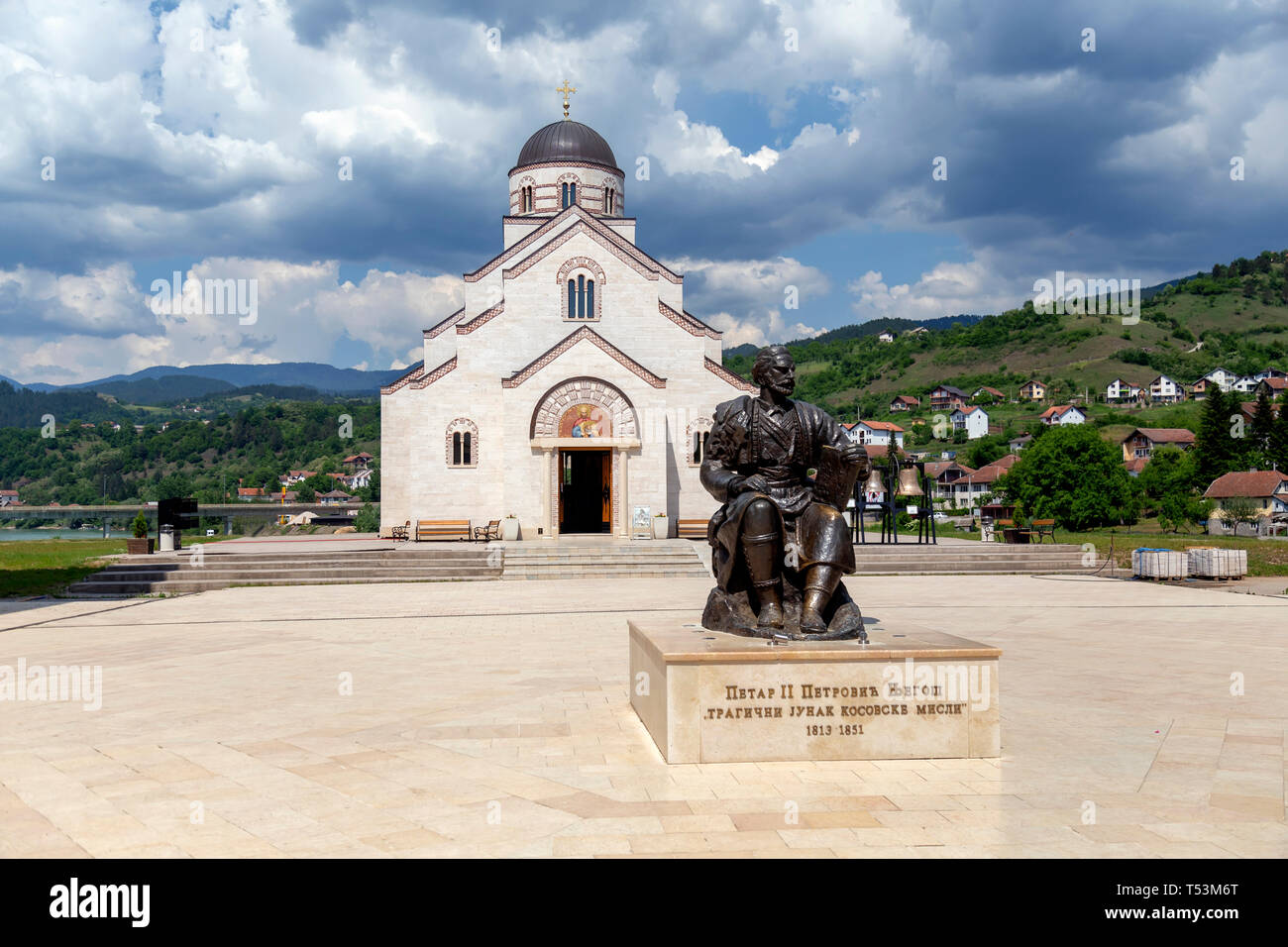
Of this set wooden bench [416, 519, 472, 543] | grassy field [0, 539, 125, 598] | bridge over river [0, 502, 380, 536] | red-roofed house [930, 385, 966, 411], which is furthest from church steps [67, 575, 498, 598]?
red-roofed house [930, 385, 966, 411]

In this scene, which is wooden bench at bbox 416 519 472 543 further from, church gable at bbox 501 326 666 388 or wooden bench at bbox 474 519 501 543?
church gable at bbox 501 326 666 388

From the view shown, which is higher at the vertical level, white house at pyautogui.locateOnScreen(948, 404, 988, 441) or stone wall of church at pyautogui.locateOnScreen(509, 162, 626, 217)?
stone wall of church at pyautogui.locateOnScreen(509, 162, 626, 217)

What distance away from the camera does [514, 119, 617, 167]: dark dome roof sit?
131 ft

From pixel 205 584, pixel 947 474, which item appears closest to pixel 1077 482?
pixel 205 584

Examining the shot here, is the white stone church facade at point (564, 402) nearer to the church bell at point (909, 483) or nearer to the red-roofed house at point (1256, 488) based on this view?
the church bell at point (909, 483)

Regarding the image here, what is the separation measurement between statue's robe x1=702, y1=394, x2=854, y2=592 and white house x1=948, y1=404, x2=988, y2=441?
135 metres

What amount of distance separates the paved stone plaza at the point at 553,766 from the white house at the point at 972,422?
132 metres

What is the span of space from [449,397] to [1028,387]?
13870cm

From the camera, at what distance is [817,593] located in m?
7.64

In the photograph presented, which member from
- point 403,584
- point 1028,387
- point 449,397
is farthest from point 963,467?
point 403,584

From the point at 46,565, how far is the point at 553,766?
2539 cm

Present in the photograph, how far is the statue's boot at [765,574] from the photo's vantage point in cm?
773

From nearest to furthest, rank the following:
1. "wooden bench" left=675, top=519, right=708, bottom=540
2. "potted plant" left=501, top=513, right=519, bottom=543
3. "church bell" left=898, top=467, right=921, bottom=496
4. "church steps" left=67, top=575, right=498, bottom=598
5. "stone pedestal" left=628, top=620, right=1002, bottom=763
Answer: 1. "stone pedestal" left=628, top=620, right=1002, bottom=763
2. "church steps" left=67, top=575, right=498, bottom=598
3. "church bell" left=898, top=467, right=921, bottom=496
4. "potted plant" left=501, top=513, right=519, bottom=543
5. "wooden bench" left=675, top=519, right=708, bottom=540
